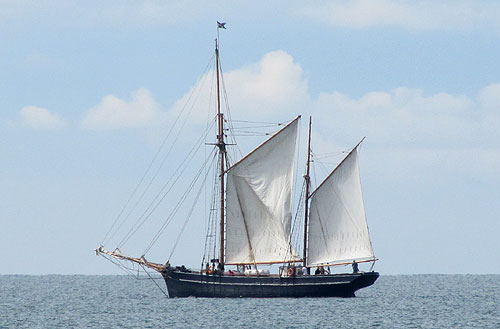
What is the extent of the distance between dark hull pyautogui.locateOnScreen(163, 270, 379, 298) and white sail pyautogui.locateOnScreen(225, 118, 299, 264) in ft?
5.85

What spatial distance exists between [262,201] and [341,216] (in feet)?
21.5

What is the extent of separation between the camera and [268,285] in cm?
7750

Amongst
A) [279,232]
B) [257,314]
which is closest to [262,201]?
[279,232]

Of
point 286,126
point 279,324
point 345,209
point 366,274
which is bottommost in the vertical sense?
point 279,324

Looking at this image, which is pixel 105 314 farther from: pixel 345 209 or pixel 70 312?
pixel 345 209

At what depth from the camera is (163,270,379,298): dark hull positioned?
77.2 metres

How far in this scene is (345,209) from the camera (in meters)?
78.3

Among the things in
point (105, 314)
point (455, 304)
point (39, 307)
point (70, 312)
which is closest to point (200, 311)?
point (105, 314)

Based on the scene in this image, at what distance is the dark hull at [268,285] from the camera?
7725cm

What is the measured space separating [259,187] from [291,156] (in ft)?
11.8

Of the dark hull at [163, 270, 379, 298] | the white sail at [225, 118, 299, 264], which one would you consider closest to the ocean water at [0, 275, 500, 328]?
the dark hull at [163, 270, 379, 298]

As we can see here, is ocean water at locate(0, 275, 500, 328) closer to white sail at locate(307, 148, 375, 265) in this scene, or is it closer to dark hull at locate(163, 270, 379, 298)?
dark hull at locate(163, 270, 379, 298)

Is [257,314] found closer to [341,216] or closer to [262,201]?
[262,201]

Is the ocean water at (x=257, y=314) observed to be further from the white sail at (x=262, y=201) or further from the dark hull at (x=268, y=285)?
the white sail at (x=262, y=201)
